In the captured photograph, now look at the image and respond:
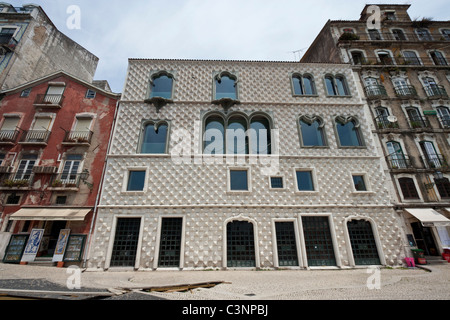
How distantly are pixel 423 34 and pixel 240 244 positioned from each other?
29.0 meters

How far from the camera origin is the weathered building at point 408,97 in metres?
14.2

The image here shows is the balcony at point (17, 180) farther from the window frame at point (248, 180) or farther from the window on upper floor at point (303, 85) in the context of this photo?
the window on upper floor at point (303, 85)

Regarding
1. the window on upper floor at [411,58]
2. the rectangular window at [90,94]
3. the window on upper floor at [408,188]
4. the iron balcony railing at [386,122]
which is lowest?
the window on upper floor at [408,188]

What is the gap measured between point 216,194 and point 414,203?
13588mm

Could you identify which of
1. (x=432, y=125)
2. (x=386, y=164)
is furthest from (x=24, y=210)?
(x=432, y=125)

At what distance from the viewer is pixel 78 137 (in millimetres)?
14633

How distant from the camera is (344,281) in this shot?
8758 millimetres

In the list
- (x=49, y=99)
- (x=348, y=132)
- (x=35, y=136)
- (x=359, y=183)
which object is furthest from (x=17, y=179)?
(x=348, y=132)

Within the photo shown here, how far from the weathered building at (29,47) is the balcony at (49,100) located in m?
4.45

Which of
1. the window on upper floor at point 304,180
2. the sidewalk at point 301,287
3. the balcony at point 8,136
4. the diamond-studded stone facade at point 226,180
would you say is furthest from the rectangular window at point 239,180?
the balcony at point 8,136

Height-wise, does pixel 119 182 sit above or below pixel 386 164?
below

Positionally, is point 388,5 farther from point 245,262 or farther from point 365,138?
point 245,262

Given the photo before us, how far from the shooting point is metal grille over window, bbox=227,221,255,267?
1203cm

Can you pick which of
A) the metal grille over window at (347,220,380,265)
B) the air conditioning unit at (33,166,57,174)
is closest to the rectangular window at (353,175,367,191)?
the metal grille over window at (347,220,380,265)
